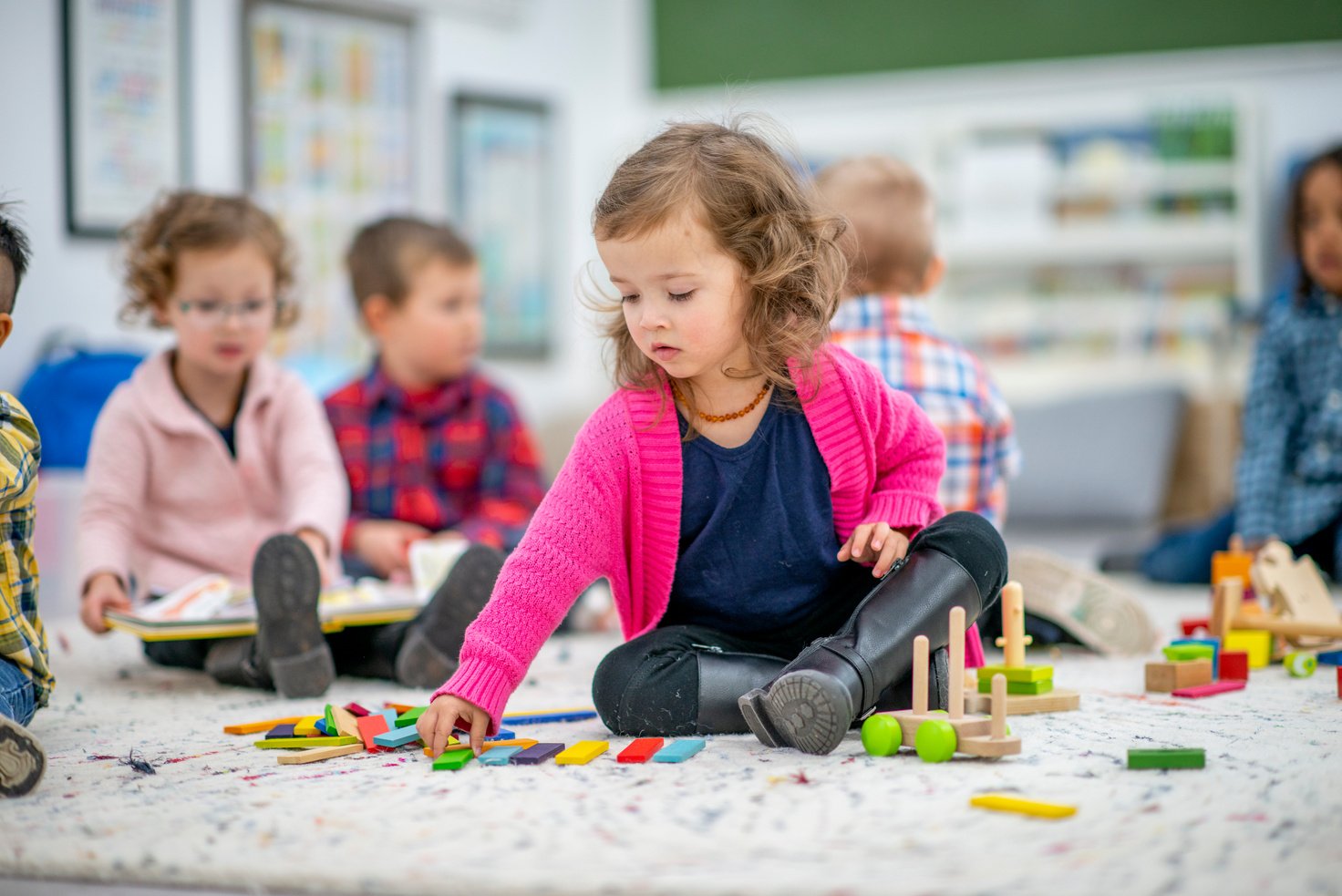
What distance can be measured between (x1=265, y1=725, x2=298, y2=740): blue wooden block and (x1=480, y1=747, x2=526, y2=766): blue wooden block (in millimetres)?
208

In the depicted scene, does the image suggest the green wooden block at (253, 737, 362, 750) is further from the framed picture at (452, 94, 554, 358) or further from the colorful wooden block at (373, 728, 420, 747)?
the framed picture at (452, 94, 554, 358)

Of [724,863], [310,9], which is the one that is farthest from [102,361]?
[724,863]

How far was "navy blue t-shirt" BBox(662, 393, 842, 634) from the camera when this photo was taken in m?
1.28

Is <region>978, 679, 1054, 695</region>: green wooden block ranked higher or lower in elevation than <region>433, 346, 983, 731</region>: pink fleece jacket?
lower

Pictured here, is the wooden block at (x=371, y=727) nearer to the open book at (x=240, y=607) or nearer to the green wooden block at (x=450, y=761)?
the green wooden block at (x=450, y=761)

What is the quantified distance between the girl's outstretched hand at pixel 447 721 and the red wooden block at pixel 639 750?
4.6 inches

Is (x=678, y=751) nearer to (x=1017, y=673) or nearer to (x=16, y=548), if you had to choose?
(x=1017, y=673)

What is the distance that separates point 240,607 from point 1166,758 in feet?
3.49

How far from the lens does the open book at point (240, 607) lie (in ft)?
4.93

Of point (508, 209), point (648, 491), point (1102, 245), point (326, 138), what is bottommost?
point (648, 491)

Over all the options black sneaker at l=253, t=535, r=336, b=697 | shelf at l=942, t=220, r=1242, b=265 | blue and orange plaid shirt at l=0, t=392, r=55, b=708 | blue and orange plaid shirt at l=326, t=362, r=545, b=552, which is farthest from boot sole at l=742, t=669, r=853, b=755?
shelf at l=942, t=220, r=1242, b=265

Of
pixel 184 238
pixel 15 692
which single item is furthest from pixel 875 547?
pixel 184 238

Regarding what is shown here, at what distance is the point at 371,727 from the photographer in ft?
4.01

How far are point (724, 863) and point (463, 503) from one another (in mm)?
1502
